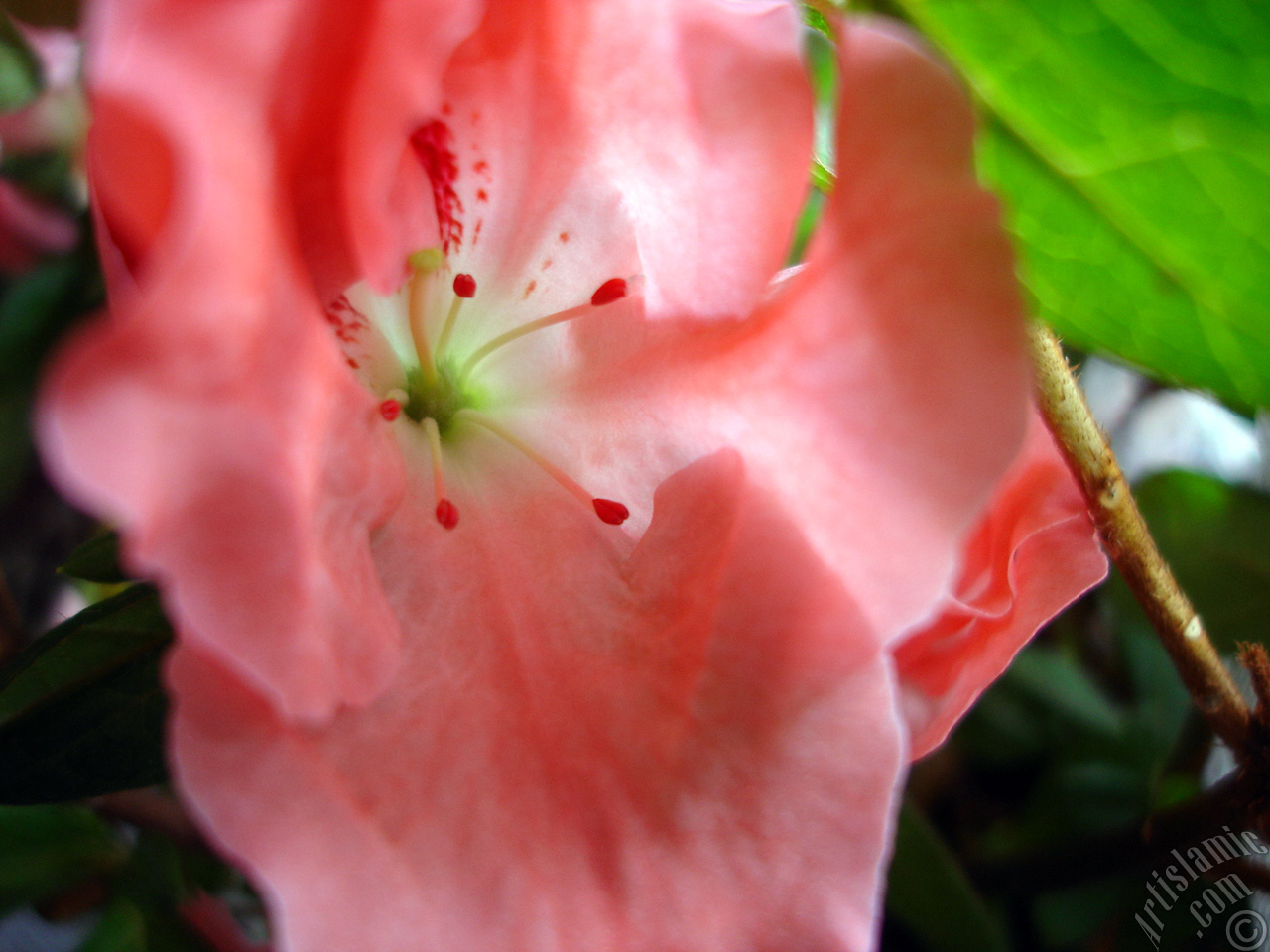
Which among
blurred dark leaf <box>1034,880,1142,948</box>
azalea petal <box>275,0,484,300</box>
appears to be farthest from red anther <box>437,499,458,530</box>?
blurred dark leaf <box>1034,880,1142,948</box>

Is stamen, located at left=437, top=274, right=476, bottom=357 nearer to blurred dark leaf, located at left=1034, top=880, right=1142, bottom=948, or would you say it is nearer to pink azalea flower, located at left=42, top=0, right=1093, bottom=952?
pink azalea flower, located at left=42, top=0, right=1093, bottom=952

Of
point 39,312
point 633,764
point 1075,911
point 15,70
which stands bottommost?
point 1075,911

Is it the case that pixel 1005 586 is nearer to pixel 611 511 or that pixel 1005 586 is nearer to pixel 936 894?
pixel 611 511

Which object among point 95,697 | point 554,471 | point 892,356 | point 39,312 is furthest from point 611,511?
point 39,312

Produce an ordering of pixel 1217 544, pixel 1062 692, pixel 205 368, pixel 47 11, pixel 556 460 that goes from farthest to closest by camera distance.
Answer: pixel 1062 692 → pixel 1217 544 → pixel 47 11 → pixel 556 460 → pixel 205 368

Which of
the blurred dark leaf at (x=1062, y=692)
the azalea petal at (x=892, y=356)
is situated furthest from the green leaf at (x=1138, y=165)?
the blurred dark leaf at (x=1062, y=692)

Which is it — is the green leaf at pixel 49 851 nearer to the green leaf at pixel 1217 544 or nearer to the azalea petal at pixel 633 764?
the azalea petal at pixel 633 764
